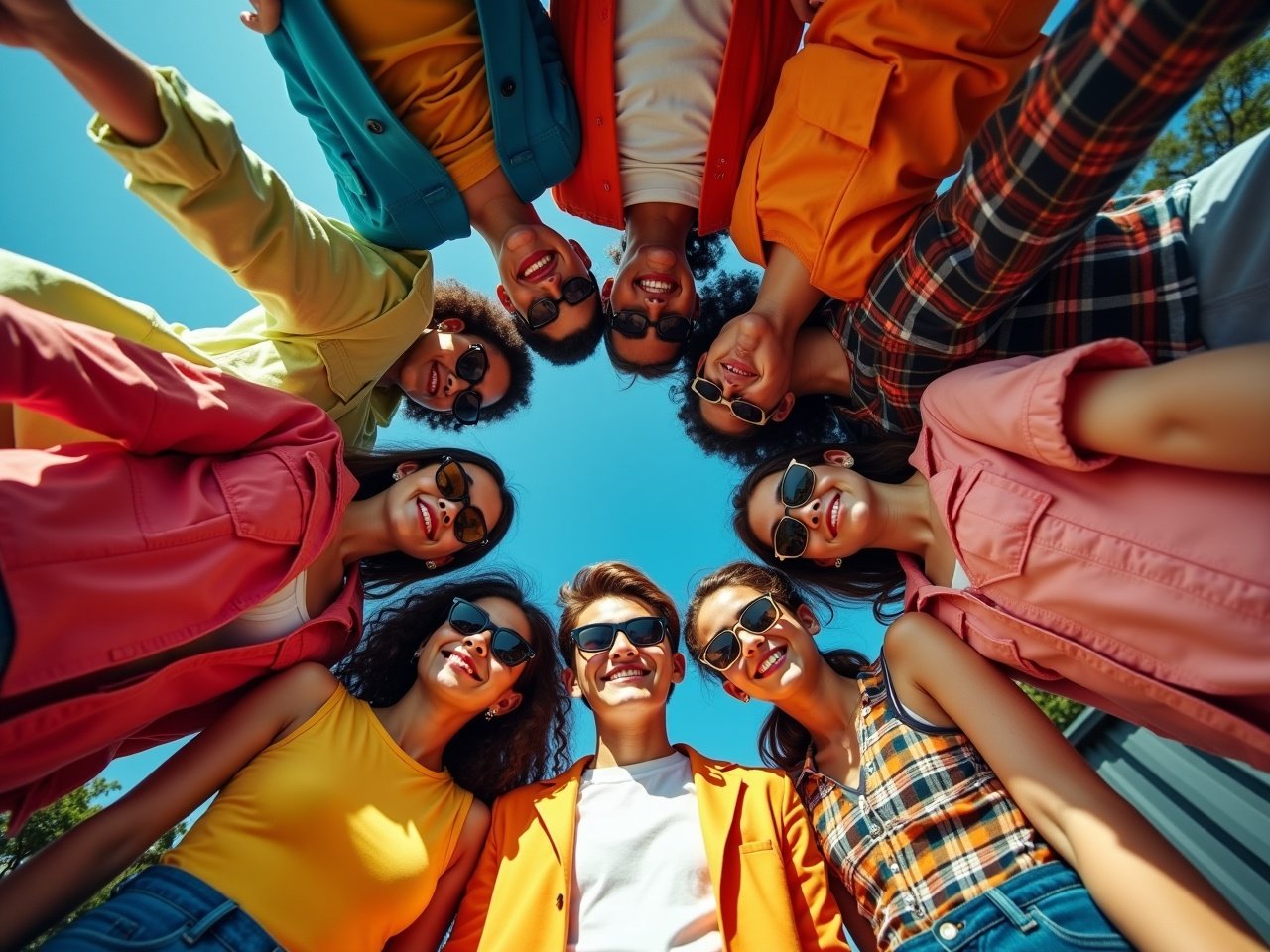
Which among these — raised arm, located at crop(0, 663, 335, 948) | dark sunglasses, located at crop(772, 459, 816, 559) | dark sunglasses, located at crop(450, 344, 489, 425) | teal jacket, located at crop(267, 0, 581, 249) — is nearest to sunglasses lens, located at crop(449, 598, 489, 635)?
raised arm, located at crop(0, 663, 335, 948)

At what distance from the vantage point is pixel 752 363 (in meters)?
3.26

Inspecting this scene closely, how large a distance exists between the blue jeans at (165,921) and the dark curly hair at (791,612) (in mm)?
2323

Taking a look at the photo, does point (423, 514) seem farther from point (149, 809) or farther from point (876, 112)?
point (876, 112)

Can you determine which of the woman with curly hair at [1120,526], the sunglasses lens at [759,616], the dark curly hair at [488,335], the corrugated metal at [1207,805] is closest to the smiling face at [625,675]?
the sunglasses lens at [759,616]

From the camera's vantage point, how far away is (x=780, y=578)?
13.2 feet

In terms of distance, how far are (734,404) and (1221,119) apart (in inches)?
300

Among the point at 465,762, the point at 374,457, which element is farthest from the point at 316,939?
the point at 374,457

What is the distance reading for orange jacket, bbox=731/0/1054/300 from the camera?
96.0 inches

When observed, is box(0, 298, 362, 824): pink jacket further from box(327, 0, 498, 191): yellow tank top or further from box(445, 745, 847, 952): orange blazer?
box(327, 0, 498, 191): yellow tank top

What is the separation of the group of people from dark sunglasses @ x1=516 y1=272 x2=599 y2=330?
0.10 ft

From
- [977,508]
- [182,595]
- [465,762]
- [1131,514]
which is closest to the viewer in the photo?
[1131,514]

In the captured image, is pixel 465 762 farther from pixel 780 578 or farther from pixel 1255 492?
pixel 1255 492

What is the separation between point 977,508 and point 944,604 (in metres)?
0.71

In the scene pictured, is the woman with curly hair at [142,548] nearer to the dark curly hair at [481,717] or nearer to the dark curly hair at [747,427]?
the dark curly hair at [481,717]
